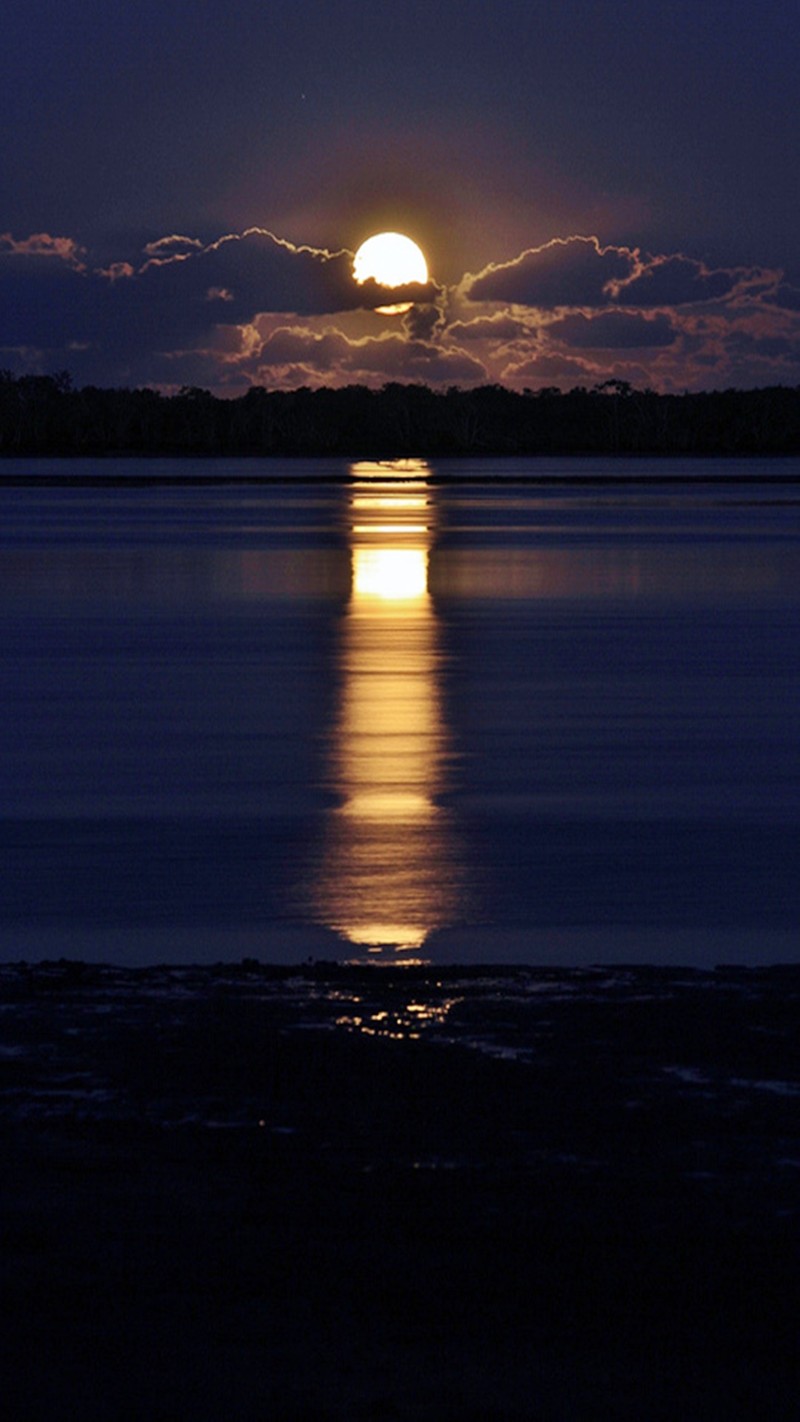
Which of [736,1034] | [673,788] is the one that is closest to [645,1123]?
[736,1034]

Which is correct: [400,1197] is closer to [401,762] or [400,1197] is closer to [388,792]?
[388,792]

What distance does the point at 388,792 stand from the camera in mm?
11930

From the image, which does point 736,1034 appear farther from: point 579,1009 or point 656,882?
point 656,882

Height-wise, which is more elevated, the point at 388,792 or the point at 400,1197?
the point at 400,1197

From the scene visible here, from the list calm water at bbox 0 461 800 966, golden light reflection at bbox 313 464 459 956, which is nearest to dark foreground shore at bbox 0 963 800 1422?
calm water at bbox 0 461 800 966

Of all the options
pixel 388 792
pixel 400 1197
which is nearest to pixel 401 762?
pixel 388 792

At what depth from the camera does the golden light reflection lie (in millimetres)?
8648

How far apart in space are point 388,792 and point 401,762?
4.05ft

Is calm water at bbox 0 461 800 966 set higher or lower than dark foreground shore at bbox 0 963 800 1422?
lower

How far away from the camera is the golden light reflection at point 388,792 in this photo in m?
8.65

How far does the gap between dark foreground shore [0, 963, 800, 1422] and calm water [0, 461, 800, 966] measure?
1.31m

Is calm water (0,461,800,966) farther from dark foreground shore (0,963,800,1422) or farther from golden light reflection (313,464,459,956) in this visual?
dark foreground shore (0,963,800,1422)

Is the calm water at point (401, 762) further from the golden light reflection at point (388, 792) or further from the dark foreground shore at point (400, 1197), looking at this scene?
the dark foreground shore at point (400, 1197)

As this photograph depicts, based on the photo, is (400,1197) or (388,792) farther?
(388,792)
